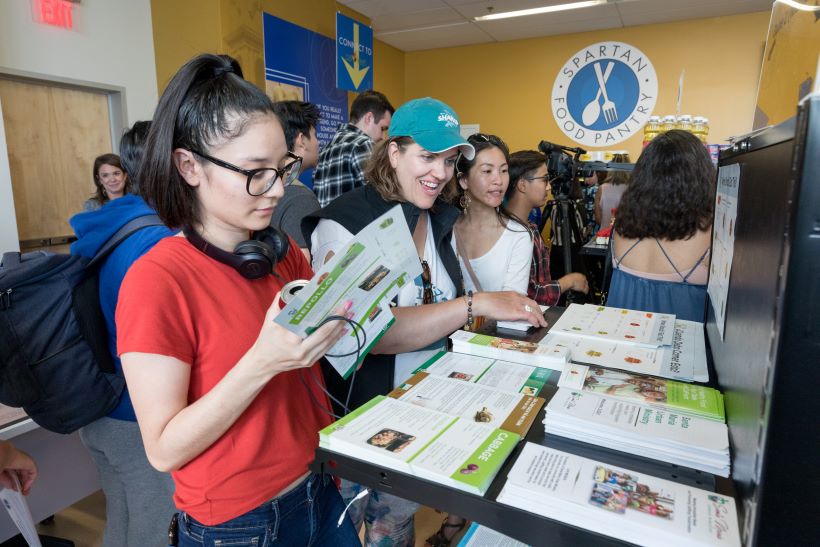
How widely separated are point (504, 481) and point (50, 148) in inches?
153

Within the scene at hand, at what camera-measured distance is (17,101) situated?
10.3 ft

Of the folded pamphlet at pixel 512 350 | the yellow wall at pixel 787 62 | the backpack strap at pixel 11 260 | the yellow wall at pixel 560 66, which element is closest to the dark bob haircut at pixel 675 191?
the yellow wall at pixel 787 62

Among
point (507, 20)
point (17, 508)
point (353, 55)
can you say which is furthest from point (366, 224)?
point (507, 20)

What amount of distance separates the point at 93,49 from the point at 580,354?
12.6ft

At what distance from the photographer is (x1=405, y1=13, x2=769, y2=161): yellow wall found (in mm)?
5504

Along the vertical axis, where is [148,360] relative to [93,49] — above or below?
below

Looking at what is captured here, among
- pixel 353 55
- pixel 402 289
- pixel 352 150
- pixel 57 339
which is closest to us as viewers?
pixel 57 339

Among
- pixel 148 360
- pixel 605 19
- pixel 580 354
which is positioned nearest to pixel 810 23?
pixel 580 354

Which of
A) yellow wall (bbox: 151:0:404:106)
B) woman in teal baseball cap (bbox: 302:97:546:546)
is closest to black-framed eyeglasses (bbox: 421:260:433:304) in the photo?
woman in teal baseball cap (bbox: 302:97:546:546)

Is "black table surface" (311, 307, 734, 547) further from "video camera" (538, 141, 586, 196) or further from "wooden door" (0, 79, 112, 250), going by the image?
"wooden door" (0, 79, 112, 250)

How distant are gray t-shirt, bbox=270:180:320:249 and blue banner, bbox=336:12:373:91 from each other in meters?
3.15

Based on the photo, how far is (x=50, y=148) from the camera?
336 cm

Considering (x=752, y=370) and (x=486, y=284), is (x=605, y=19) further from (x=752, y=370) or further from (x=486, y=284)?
(x=752, y=370)

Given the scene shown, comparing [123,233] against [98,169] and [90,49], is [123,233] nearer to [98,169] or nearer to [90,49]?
[98,169]
